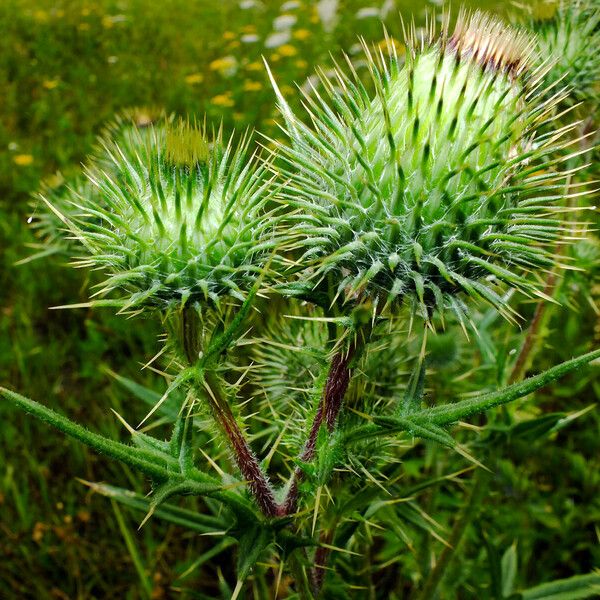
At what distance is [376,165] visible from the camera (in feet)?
5.02

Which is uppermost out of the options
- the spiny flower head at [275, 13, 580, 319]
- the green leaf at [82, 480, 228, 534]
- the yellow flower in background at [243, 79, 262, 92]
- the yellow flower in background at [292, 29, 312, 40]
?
the yellow flower in background at [292, 29, 312, 40]

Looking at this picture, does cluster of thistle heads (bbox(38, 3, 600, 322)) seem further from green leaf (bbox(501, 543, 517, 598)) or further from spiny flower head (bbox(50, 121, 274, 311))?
green leaf (bbox(501, 543, 517, 598))

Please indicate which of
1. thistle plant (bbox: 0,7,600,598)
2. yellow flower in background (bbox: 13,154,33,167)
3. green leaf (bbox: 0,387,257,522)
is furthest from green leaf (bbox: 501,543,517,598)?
yellow flower in background (bbox: 13,154,33,167)

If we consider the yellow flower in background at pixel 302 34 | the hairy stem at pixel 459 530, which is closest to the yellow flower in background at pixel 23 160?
the yellow flower in background at pixel 302 34

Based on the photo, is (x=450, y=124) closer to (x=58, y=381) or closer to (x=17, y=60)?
(x=58, y=381)

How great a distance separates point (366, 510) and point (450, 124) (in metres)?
1.22

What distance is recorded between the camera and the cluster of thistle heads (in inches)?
57.7

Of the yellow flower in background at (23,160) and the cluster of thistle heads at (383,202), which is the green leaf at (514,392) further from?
the yellow flower in background at (23,160)

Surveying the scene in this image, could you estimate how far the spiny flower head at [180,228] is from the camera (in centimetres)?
153

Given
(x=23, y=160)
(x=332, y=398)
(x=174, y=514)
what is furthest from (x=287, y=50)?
(x=332, y=398)

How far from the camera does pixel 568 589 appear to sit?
2172mm

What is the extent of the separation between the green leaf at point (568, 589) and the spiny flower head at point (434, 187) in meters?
1.21

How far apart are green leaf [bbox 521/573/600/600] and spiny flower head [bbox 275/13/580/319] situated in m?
1.21

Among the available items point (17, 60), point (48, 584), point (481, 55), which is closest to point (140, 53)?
point (17, 60)
